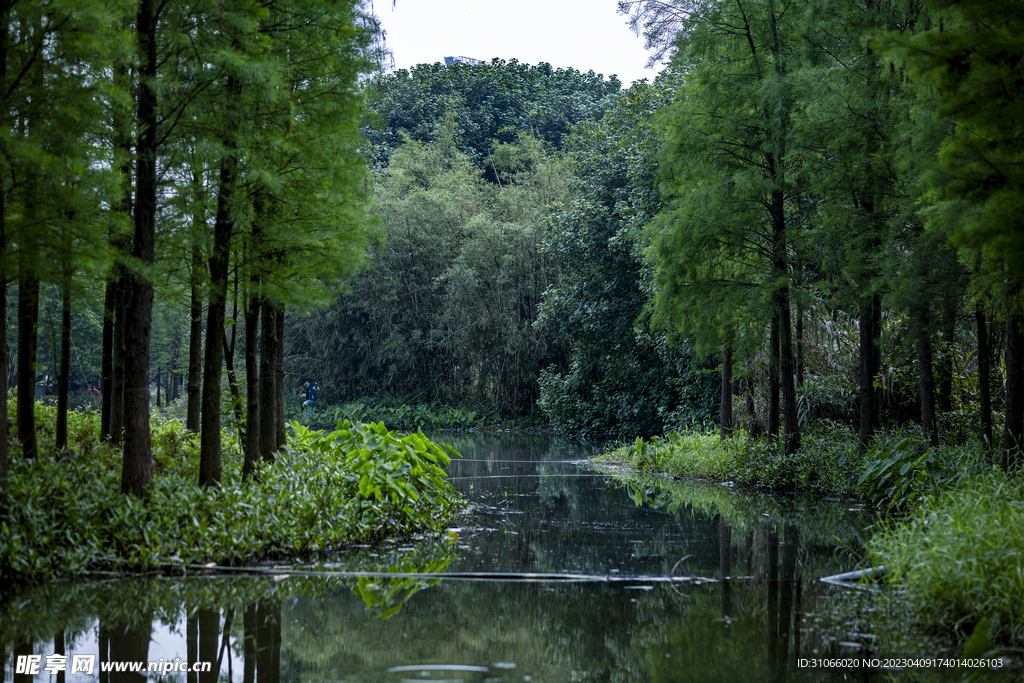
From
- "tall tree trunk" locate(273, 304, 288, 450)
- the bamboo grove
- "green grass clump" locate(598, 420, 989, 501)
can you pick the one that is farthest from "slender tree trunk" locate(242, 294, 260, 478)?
"green grass clump" locate(598, 420, 989, 501)

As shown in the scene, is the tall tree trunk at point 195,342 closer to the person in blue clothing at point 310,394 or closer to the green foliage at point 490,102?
the person in blue clothing at point 310,394

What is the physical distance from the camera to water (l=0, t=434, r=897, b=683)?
13.8 feet

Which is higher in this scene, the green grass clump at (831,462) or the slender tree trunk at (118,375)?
the slender tree trunk at (118,375)

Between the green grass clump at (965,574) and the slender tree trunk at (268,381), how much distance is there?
596 centimetres

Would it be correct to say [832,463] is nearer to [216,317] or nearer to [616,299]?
[216,317]

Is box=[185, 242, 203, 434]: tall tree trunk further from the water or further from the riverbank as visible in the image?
the riverbank

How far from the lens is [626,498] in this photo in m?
11.1

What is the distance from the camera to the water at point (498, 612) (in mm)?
4215

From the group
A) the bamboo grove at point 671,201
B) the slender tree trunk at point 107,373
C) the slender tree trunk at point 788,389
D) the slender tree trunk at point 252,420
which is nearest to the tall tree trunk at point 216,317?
the bamboo grove at point 671,201

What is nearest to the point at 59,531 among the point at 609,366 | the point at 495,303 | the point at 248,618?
the point at 248,618

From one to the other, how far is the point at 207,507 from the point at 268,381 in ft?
7.30

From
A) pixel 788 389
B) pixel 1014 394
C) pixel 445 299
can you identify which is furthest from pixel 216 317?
pixel 445 299

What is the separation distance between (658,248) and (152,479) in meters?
7.60

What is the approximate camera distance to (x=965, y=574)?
14.9ft
